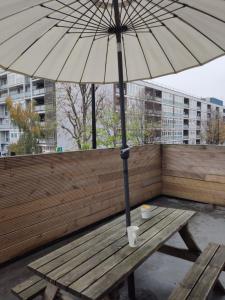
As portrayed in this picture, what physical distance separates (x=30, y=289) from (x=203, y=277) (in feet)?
3.53

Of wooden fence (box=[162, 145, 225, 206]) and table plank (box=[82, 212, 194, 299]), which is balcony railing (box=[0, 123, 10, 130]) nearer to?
wooden fence (box=[162, 145, 225, 206])

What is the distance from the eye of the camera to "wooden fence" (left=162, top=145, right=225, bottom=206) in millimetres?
4191

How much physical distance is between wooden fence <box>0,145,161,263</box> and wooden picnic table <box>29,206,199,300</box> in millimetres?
1144

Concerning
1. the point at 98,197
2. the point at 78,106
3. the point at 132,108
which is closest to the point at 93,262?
the point at 98,197

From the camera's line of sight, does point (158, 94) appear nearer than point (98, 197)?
No

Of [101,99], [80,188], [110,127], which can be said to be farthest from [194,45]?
[101,99]

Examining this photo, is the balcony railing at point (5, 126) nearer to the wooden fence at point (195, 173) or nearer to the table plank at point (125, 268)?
the wooden fence at point (195, 173)

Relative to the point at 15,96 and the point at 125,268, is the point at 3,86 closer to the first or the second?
the point at 15,96

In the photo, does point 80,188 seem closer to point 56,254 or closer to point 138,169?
point 138,169

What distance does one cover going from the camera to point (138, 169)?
4301mm

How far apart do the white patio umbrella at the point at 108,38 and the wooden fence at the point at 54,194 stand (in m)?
1.09

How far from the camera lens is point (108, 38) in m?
A: 2.11

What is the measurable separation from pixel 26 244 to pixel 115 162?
5.44 feet

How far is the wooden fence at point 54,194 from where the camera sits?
254cm
